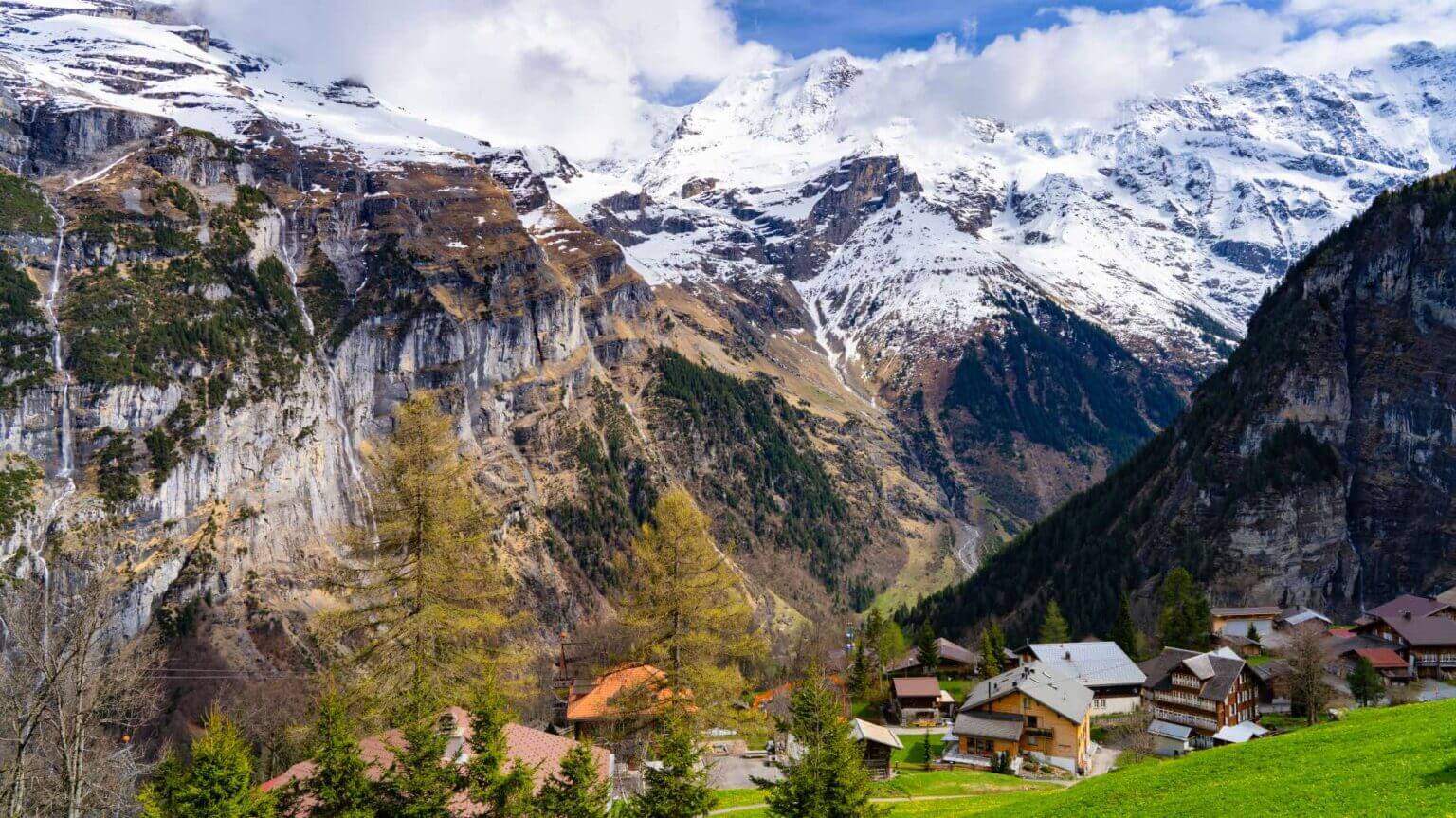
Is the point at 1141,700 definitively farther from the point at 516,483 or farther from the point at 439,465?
the point at 516,483

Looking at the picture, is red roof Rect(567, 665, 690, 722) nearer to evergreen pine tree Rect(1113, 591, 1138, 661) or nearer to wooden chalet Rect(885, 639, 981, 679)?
wooden chalet Rect(885, 639, 981, 679)

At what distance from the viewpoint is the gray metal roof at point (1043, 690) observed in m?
62.3

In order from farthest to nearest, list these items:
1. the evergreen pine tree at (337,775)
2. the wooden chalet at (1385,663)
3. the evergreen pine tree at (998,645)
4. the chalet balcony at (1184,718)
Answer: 1. the evergreen pine tree at (998,645)
2. the wooden chalet at (1385,663)
3. the chalet balcony at (1184,718)
4. the evergreen pine tree at (337,775)

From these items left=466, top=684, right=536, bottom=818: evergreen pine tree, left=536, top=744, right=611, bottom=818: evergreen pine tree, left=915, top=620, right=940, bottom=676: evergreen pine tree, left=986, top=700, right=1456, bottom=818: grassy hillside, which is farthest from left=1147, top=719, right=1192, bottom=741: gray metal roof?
left=466, top=684, right=536, bottom=818: evergreen pine tree

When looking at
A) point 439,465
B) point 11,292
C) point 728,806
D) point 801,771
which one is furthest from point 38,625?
point 11,292

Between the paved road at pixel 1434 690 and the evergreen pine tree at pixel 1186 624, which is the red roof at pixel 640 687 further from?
the evergreen pine tree at pixel 1186 624

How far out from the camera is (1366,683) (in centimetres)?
6338

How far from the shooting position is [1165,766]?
38750 millimetres

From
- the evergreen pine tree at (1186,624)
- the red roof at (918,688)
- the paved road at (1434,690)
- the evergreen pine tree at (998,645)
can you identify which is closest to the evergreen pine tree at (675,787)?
the red roof at (918,688)

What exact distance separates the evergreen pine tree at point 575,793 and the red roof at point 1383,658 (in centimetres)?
6446

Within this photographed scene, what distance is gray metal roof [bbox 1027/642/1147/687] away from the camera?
75.6 m

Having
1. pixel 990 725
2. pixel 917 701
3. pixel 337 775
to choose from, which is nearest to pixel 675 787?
pixel 337 775

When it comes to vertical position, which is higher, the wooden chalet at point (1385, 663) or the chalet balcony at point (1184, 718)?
the wooden chalet at point (1385, 663)

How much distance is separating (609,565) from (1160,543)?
112 meters
